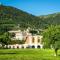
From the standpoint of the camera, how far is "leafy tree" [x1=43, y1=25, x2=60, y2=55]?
73.1m

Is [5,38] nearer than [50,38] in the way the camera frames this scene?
No

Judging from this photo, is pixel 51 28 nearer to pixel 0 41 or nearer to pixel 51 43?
pixel 51 43

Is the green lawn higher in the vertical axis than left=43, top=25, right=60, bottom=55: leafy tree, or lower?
lower

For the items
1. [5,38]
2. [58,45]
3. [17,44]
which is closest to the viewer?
[58,45]

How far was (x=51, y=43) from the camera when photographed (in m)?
74.8

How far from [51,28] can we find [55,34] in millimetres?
3305

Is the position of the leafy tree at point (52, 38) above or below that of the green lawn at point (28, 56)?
above

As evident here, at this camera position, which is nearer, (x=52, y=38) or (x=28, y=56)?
(x=28, y=56)

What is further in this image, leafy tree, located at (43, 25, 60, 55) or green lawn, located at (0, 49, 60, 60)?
leafy tree, located at (43, 25, 60, 55)

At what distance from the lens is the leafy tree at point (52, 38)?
73100mm

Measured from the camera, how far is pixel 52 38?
243 feet

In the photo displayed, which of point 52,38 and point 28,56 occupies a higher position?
point 52,38

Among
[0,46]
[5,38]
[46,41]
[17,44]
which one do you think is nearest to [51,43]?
[46,41]

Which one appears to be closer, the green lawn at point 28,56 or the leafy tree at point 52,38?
the green lawn at point 28,56
